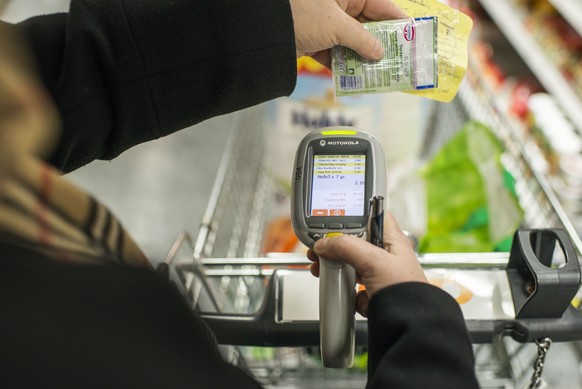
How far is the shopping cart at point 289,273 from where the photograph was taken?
71 cm

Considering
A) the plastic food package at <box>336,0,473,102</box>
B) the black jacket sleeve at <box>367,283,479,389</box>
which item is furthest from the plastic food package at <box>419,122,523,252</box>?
the black jacket sleeve at <box>367,283,479,389</box>

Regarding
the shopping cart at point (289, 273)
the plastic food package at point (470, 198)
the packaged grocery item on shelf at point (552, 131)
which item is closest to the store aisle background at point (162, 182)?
the shopping cart at point (289, 273)

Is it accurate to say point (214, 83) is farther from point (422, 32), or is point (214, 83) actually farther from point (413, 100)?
point (413, 100)

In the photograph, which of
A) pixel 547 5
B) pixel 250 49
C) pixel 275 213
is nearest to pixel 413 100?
pixel 275 213

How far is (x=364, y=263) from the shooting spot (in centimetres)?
61

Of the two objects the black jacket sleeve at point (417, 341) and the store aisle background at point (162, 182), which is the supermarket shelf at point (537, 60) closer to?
the store aisle background at point (162, 182)

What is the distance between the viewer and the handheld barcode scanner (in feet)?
2.19

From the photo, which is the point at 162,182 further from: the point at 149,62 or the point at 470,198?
the point at 149,62

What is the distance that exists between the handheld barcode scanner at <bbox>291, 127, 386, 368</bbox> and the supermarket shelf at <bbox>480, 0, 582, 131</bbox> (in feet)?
4.18

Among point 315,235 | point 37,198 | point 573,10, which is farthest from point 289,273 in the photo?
point 573,10

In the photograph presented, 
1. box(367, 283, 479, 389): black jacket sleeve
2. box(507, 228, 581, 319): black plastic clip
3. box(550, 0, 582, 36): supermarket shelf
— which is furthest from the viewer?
box(550, 0, 582, 36): supermarket shelf

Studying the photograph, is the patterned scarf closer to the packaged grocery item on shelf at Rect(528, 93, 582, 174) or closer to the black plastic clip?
the black plastic clip

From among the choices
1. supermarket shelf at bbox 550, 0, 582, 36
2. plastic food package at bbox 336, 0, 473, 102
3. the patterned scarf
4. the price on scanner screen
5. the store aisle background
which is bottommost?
the store aisle background

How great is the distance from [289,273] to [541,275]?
1.10ft
